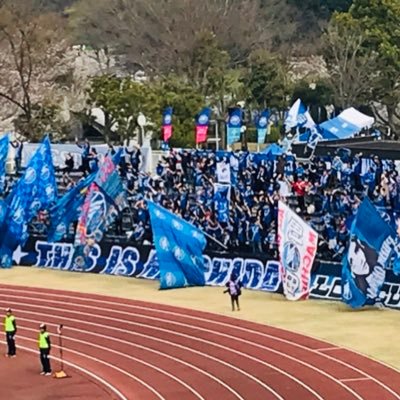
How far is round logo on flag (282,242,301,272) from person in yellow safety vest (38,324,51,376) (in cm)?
891

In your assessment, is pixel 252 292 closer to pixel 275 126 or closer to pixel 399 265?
pixel 399 265

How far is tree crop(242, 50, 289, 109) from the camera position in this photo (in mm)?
68250

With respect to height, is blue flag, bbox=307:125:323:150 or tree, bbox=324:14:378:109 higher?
→ tree, bbox=324:14:378:109

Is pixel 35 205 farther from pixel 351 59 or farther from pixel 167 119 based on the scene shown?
pixel 351 59

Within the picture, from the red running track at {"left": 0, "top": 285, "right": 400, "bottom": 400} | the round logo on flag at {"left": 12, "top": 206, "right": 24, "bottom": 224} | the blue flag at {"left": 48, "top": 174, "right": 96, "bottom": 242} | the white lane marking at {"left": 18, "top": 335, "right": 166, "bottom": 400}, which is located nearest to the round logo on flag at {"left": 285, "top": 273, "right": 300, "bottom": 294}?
the red running track at {"left": 0, "top": 285, "right": 400, "bottom": 400}

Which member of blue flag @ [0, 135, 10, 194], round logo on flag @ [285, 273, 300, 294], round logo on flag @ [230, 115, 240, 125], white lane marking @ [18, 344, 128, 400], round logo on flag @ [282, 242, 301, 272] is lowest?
white lane marking @ [18, 344, 128, 400]

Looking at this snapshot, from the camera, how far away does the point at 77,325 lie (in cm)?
3148

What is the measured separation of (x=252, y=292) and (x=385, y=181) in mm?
5452

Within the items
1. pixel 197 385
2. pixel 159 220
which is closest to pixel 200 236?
pixel 159 220

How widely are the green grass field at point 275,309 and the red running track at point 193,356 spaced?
1.92 ft

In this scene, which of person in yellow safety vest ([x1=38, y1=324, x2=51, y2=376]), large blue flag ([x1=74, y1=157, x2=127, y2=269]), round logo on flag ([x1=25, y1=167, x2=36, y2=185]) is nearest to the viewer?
person in yellow safety vest ([x1=38, y1=324, x2=51, y2=376])

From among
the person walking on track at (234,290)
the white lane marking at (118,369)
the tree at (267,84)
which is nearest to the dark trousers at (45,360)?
the white lane marking at (118,369)

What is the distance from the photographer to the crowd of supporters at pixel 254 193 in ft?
119

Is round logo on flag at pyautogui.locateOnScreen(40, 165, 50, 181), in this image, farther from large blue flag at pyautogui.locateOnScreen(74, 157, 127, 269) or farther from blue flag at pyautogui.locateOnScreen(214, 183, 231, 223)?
blue flag at pyautogui.locateOnScreen(214, 183, 231, 223)
